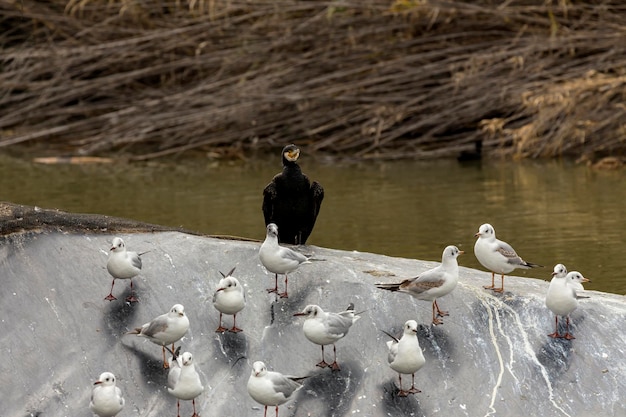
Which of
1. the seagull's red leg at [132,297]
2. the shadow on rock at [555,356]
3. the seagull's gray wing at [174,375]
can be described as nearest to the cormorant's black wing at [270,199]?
the seagull's red leg at [132,297]

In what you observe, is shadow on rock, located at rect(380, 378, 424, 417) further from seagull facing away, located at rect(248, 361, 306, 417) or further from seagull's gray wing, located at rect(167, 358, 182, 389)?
seagull's gray wing, located at rect(167, 358, 182, 389)

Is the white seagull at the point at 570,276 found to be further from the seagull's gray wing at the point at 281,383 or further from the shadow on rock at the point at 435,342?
the seagull's gray wing at the point at 281,383

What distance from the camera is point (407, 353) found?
5.88 metres

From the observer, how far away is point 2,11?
61.5ft

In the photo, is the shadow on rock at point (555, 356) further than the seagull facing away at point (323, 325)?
Yes

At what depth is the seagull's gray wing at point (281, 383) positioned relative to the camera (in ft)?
18.9

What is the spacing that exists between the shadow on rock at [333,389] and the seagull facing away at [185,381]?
1.88 feet

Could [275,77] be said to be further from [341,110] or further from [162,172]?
[162,172]

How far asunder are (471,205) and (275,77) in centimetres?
447

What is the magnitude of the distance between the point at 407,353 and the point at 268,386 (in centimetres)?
71

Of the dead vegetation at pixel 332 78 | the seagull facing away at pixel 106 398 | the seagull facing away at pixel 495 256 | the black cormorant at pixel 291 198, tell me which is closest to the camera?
the seagull facing away at pixel 106 398

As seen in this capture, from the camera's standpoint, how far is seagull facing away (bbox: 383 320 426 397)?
232 inches

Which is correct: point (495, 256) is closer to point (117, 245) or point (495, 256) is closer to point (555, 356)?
point (555, 356)

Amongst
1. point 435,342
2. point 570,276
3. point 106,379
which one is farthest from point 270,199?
point 106,379
